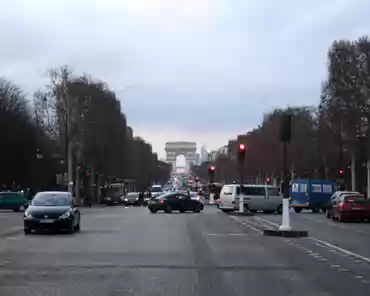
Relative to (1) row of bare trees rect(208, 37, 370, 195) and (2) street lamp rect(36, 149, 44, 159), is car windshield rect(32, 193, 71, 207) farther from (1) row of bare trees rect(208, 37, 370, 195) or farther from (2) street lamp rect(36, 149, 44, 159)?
(2) street lamp rect(36, 149, 44, 159)

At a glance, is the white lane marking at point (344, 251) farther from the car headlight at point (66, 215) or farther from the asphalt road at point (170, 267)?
the car headlight at point (66, 215)

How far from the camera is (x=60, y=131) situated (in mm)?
93688

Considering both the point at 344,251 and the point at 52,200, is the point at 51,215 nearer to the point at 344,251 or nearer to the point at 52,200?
the point at 52,200

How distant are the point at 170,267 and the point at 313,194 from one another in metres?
46.3

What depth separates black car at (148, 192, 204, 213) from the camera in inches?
2280

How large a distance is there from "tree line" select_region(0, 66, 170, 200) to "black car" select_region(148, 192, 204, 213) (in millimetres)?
29489

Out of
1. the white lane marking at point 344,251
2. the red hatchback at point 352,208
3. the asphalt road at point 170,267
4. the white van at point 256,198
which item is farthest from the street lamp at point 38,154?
the white lane marking at point 344,251

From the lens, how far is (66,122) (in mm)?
88562

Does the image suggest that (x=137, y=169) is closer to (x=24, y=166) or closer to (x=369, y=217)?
(x=24, y=166)

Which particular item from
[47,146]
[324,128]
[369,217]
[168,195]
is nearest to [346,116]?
[324,128]

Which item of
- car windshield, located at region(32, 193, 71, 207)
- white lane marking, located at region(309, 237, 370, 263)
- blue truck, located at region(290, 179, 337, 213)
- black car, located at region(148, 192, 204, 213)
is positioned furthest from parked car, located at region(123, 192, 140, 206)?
white lane marking, located at region(309, 237, 370, 263)

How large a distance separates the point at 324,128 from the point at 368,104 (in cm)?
1087

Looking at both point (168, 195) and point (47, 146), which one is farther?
point (47, 146)

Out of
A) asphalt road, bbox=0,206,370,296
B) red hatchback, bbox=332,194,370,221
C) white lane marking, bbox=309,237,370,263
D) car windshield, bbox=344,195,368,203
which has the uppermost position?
car windshield, bbox=344,195,368,203
